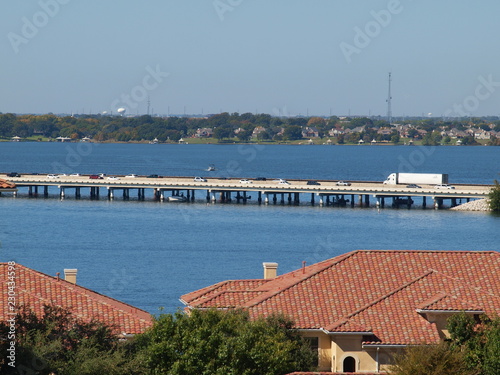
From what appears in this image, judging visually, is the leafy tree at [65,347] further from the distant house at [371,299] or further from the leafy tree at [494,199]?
the leafy tree at [494,199]

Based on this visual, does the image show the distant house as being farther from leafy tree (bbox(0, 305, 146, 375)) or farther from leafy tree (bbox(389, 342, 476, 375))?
leafy tree (bbox(0, 305, 146, 375))

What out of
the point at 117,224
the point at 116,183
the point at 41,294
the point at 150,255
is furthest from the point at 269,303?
the point at 116,183

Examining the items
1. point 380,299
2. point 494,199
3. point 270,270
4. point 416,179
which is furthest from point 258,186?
point 380,299

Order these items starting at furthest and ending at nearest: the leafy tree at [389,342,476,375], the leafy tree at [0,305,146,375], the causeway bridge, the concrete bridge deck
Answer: the causeway bridge → the concrete bridge deck → the leafy tree at [0,305,146,375] → the leafy tree at [389,342,476,375]

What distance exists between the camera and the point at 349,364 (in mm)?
27047

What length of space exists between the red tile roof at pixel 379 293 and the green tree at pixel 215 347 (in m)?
2.86

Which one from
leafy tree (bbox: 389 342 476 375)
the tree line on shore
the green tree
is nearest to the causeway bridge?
the tree line on shore

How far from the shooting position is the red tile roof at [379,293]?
27.7 m

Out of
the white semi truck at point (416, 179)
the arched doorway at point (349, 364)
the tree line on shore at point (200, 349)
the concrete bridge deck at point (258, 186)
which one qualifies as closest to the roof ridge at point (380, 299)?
the arched doorway at point (349, 364)

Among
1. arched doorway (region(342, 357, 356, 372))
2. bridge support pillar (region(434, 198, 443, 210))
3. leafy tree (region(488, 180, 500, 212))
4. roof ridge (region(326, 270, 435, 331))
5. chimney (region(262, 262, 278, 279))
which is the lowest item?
bridge support pillar (region(434, 198, 443, 210))

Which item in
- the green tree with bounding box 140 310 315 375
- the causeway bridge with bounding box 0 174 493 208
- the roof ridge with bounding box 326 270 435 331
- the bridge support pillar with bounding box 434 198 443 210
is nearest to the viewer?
the green tree with bounding box 140 310 315 375

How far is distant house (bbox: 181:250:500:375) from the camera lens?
27.1 m

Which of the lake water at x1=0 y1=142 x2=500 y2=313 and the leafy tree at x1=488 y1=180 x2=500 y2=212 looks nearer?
the lake water at x1=0 y1=142 x2=500 y2=313

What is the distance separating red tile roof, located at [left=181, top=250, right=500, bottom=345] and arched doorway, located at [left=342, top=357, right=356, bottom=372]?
707mm
